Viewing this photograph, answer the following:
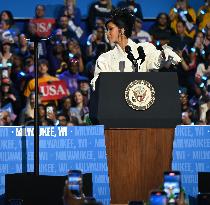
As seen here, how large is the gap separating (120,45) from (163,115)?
0.65 meters

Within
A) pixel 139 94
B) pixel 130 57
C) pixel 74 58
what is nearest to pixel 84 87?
pixel 74 58

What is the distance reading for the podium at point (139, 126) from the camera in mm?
3908

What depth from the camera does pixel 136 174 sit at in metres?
3.97

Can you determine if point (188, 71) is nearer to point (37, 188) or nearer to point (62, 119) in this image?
point (62, 119)

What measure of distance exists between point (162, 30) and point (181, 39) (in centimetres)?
28

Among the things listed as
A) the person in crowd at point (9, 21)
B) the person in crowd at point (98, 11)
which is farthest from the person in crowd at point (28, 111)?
the person in crowd at point (98, 11)

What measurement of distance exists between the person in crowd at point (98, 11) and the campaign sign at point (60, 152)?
4790mm

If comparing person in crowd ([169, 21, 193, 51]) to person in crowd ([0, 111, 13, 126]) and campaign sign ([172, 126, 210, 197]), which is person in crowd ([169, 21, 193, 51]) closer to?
person in crowd ([0, 111, 13, 126])

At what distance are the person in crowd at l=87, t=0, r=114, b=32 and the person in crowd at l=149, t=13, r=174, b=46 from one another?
2.04 feet

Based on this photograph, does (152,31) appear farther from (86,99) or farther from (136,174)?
(136,174)

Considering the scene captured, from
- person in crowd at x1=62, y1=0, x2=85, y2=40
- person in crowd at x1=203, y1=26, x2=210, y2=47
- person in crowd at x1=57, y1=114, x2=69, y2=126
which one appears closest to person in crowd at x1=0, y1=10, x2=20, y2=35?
person in crowd at x1=62, y1=0, x2=85, y2=40

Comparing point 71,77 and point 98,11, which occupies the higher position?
point 98,11

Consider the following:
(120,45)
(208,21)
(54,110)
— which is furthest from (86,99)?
(120,45)

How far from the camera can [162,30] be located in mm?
9000
